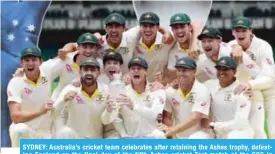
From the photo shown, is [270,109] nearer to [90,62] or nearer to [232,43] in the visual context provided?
[232,43]

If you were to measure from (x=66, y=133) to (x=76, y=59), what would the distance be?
67 centimetres

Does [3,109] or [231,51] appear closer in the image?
[231,51]

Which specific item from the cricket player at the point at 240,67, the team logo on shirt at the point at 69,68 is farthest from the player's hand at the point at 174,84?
the team logo on shirt at the point at 69,68

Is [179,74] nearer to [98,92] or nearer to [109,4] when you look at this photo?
[98,92]

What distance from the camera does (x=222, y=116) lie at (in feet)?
25.2

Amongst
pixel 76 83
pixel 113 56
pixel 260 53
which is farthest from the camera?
pixel 260 53

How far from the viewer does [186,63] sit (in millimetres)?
7555

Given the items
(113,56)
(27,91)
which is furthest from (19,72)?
(113,56)

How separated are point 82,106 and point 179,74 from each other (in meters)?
0.87

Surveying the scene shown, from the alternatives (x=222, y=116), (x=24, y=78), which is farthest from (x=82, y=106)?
(x=222, y=116)

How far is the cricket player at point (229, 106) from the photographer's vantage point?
759 cm

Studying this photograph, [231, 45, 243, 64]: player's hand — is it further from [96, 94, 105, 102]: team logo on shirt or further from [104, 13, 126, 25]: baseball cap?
[96, 94, 105, 102]: team logo on shirt

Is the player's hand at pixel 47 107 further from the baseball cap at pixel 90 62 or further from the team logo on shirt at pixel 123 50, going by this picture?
the team logo on shirt at pixel 123 50

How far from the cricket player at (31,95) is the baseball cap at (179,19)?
3.73 feet
